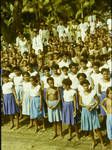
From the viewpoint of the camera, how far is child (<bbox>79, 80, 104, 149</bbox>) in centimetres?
1044

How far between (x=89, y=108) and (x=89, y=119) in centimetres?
26

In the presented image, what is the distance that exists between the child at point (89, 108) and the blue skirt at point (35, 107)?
145 centimetres

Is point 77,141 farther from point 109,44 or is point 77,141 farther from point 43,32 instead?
point 43,32

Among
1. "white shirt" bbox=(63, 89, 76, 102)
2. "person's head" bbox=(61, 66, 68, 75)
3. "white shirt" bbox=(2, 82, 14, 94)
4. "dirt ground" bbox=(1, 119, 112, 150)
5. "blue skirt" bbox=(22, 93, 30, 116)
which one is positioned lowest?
"dirt ground" bbox=(1, 119, 112, 150)

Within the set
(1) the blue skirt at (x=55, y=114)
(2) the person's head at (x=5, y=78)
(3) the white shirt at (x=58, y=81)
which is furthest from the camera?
(3) the white shirt at (x=58, y=81)

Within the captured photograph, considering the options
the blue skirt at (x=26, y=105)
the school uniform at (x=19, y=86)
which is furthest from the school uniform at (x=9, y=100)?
the school uniform at (x=19, y=86)

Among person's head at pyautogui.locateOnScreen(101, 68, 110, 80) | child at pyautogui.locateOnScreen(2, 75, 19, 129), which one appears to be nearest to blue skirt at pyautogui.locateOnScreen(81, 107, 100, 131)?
person's head at pyautogui.locateOnScreen(101, 68, 110, 80)

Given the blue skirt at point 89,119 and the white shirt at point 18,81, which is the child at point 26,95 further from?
the blue skirt at point 89,119

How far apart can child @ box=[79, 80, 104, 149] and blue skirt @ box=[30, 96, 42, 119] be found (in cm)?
145

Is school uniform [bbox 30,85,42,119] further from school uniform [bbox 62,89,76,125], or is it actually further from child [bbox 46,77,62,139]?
school uniform [bbox 62,89,76,125]

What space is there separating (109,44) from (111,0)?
1006cm

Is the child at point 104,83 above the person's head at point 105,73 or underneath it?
underneath

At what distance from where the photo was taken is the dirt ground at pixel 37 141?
1078 cm

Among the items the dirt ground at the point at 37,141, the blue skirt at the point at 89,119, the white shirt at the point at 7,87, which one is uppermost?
the white shirt at the point at 7,87
